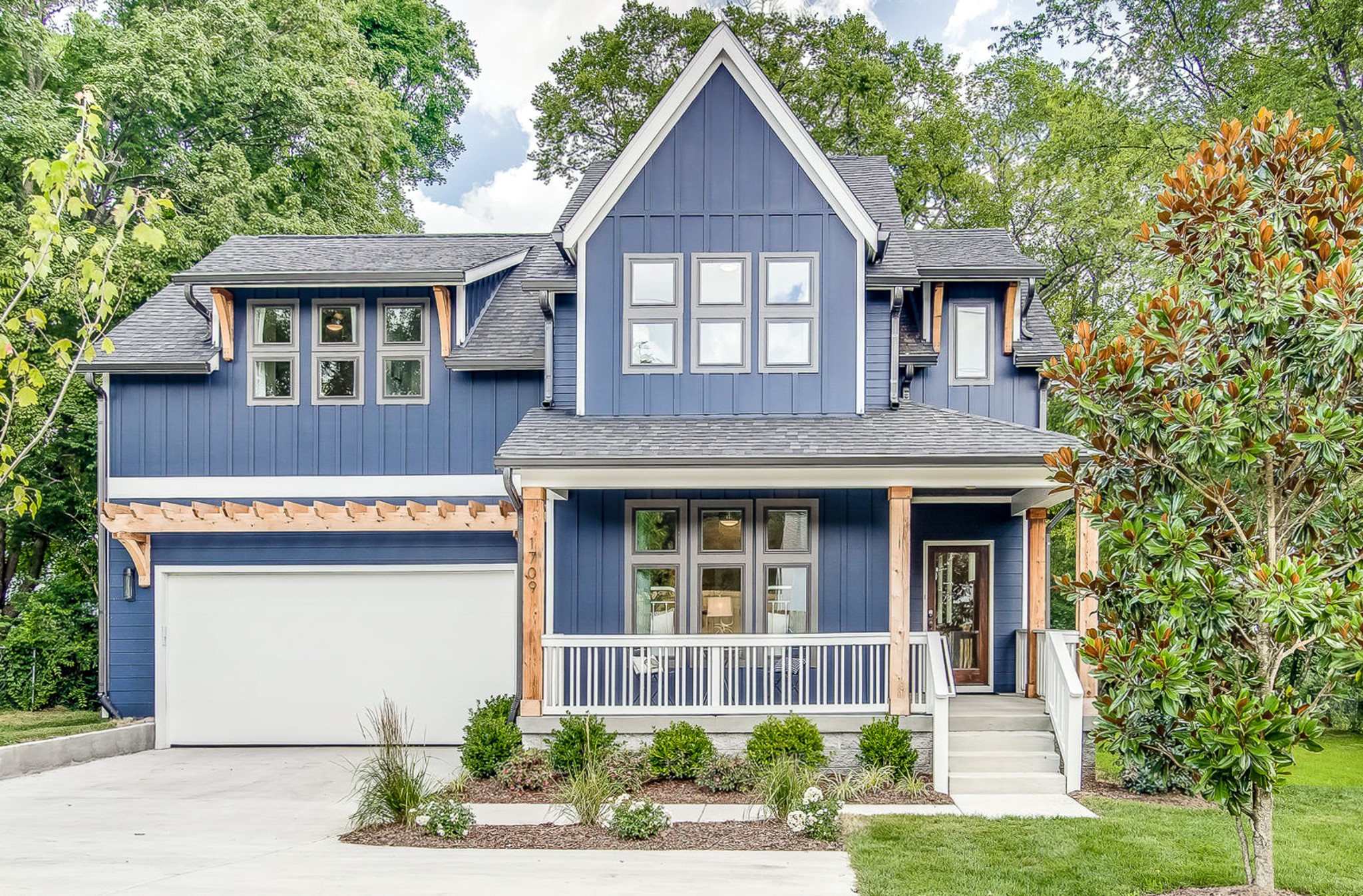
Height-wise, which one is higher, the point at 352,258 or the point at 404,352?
the point at 352,258

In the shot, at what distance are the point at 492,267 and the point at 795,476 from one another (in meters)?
5.89

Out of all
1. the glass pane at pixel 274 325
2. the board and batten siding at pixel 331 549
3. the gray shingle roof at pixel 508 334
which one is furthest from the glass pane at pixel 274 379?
the gray shingle roof at pixel 508 334

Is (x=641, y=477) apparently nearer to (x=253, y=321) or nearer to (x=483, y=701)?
(x=483, y=701)

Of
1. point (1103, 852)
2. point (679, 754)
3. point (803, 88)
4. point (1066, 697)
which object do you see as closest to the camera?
point (1103, 852)

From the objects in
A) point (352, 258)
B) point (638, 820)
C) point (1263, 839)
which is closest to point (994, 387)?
point (1263, 839)

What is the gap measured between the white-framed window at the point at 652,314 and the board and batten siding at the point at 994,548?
3783 mm

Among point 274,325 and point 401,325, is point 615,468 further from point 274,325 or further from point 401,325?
point 274,325

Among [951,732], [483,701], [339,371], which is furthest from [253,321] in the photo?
[951,732]

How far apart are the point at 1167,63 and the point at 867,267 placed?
40.4 feet

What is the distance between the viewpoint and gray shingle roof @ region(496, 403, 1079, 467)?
9.45m

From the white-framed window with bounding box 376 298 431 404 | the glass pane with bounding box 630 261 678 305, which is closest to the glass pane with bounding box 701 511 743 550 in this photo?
the glass pane with bounding box 630 261 678 305

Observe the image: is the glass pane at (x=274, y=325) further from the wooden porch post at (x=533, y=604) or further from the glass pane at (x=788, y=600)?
the glass pane at (x=788, y=600)

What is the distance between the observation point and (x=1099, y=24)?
20.2 m

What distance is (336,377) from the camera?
12289mm
